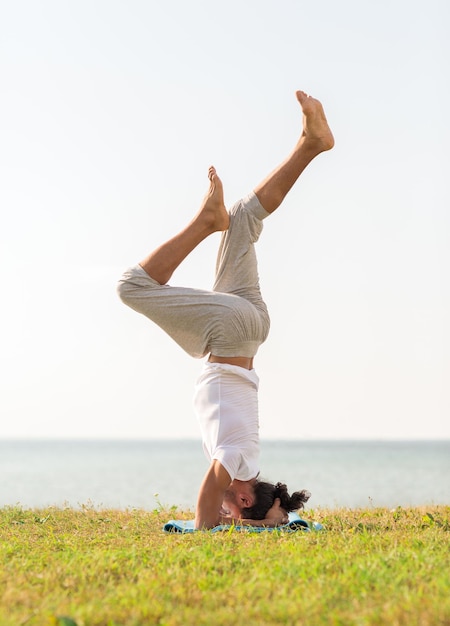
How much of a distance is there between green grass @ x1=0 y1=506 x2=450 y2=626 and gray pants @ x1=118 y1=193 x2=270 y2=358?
140 cm

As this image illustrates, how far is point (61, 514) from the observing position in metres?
6.62

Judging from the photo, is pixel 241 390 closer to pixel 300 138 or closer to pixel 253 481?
pixel 253 481

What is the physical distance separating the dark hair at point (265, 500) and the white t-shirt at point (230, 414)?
12 cm

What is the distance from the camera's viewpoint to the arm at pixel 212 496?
544cm

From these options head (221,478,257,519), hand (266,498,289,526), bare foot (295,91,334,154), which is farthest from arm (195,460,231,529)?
bare foot (295,91,334,154)

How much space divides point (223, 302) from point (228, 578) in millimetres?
2523

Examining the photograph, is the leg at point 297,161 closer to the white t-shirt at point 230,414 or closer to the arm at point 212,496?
the white t-shirt at point 230,414

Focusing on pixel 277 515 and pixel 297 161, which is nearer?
pixel 277 515

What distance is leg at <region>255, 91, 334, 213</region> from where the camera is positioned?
19.4ft

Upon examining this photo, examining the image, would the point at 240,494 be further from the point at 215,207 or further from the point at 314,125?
the point at 314,125

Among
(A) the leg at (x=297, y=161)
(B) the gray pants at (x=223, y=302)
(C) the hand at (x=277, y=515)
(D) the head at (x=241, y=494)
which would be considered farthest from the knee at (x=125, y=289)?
(C) the hand at (x=277, y=515)

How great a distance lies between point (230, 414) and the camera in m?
5.77

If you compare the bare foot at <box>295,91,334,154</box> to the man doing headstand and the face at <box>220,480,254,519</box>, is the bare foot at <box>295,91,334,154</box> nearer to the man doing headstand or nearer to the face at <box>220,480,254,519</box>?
the man doing headstand

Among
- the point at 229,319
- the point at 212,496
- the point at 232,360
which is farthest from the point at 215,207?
the point at 212,496
